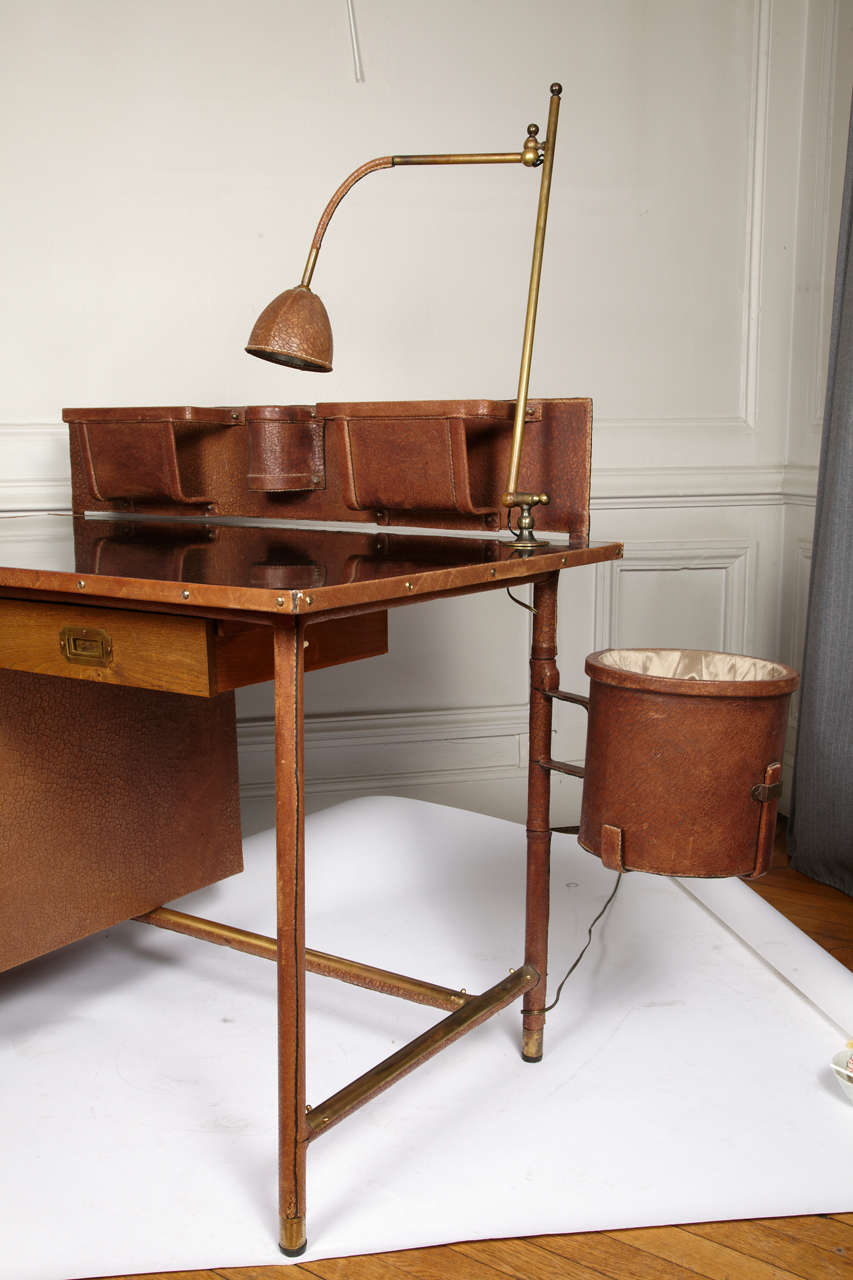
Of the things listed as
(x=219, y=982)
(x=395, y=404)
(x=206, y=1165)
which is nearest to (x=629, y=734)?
(x=395, y=404)

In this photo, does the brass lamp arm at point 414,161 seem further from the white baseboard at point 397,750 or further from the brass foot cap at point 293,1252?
the white baseboard at point 397,750

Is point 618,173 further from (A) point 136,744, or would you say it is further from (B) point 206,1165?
(B) point 206,1165

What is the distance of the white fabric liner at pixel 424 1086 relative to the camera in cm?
160

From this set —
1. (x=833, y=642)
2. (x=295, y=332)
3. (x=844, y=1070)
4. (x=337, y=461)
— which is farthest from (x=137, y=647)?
(x=833, y=642)

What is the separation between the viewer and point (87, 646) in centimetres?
159

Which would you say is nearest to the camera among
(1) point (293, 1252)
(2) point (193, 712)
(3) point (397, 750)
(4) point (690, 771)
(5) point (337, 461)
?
(1) point (293, 1252)

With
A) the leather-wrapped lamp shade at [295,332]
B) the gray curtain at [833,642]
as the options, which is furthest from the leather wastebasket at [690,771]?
the gray curtain at [833,642]

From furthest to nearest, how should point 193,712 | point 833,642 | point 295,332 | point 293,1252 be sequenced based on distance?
point 833,642, point 193,712, point 295,332, point 293,1252

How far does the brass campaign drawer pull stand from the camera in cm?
156

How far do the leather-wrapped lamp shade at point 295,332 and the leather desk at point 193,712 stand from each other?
0.29 meters

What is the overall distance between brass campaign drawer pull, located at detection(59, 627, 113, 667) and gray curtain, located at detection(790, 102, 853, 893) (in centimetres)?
193

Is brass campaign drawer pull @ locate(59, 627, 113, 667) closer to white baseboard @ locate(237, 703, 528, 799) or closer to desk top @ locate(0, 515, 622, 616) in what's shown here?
desk top @ locate(0, 515, 622, 616)

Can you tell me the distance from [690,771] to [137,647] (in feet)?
2.55

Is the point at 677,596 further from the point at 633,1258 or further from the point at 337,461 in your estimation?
the point at 633,1258
